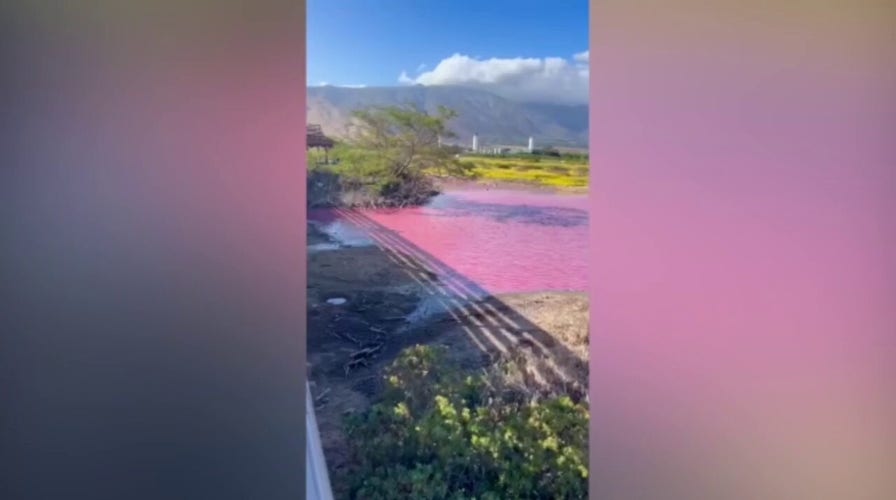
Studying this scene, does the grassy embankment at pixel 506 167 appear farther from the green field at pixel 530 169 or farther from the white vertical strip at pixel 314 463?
the white vertical strip at pixel 314 463

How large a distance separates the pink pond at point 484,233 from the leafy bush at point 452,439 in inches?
10.1

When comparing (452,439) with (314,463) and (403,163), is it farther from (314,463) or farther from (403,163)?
(403,163)

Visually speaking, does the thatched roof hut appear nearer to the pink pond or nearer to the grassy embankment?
the grassy embankment

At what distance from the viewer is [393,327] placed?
1.66m

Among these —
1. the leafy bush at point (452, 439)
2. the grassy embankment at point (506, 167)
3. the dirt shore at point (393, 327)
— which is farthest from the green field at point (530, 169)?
the leafy bush at point (452, 439)

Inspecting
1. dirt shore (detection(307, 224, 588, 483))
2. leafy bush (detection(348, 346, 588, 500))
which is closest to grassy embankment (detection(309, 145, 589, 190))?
dirt shore (detection(307, 224, 588, 483))

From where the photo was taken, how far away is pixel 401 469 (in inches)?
63.8

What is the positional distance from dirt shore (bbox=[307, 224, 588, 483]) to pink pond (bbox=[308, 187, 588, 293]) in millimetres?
36

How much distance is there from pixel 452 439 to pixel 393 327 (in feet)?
1.07

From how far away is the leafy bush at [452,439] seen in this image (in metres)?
1.58

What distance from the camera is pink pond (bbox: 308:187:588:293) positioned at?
162 centimetres
